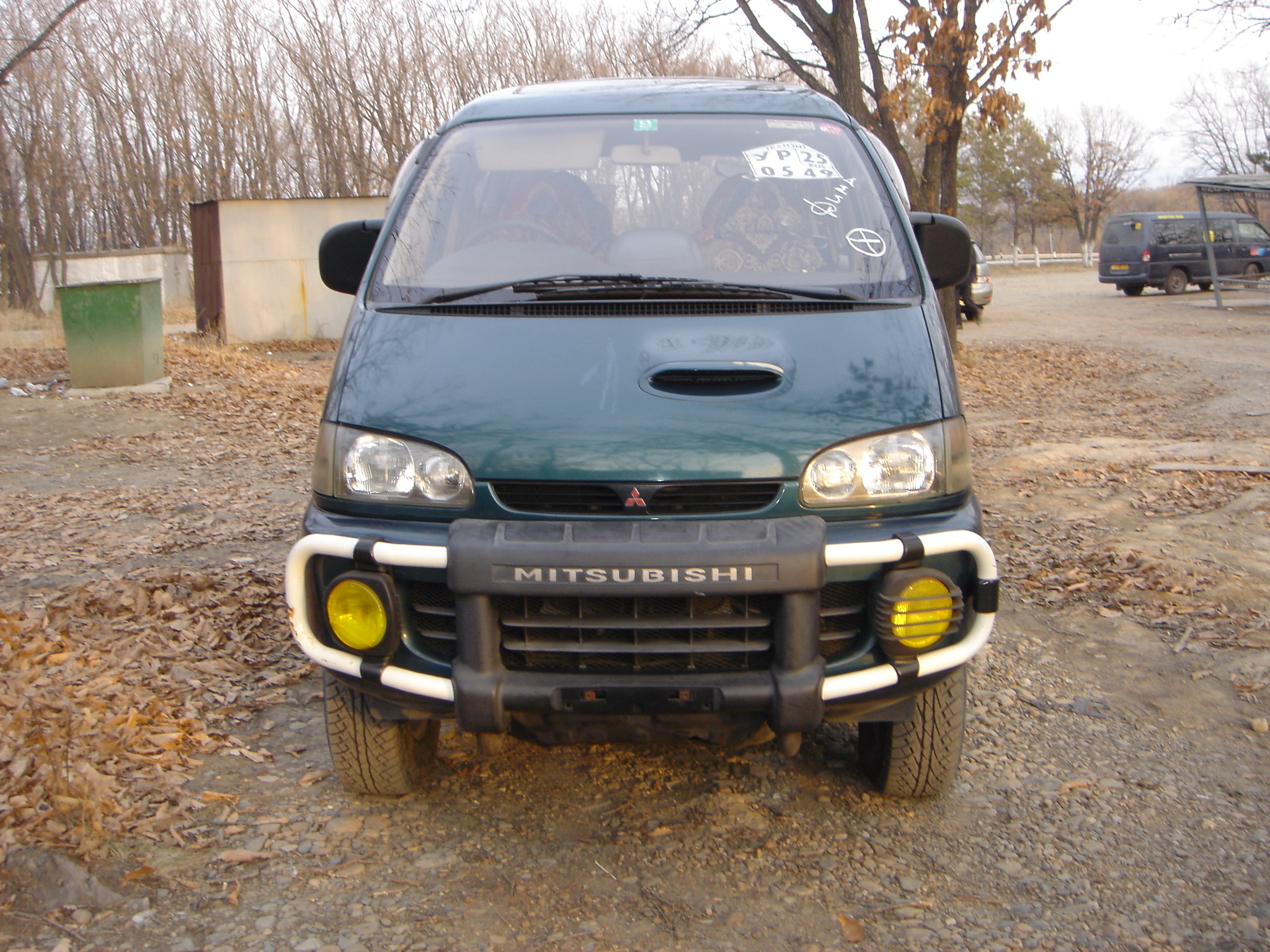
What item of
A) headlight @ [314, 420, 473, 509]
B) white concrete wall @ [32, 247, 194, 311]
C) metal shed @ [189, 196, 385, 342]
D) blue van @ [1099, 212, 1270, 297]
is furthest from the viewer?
white concrete wall @ [32, 247, 194, 311]

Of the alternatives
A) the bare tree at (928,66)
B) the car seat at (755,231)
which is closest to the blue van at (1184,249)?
the bare tree at (928,66)

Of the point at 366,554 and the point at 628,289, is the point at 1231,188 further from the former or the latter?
the point at 366,554

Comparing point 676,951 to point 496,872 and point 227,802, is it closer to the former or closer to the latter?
point 496,872

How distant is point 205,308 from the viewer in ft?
58.2

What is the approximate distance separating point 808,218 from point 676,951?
2.15 metres

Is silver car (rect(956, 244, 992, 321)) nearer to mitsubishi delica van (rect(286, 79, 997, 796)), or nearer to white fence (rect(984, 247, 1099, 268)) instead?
mitsubishi delica van (rect(286, 79, 997, 796))

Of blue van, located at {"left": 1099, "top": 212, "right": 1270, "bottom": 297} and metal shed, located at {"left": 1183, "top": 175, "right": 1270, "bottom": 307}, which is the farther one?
blue van, located at {"left": 1099, "top": 212, "right": 1270, "bottom": 297}

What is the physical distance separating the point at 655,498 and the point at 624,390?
294 millimetres

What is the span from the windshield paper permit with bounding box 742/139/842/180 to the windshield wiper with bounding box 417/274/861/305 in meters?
0.65

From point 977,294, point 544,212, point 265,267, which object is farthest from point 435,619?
point 977,294

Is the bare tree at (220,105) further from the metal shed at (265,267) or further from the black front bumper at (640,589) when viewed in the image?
the black front bumper at (640,589)

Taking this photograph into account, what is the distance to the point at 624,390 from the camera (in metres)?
2.71

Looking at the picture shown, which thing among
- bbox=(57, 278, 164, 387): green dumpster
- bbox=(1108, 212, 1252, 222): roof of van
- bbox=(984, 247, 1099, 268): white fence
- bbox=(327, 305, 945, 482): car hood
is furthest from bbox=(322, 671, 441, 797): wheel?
bbox=(984, 247, 1099, 268): white fence

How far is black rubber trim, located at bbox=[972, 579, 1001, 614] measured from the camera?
268 centimetres
